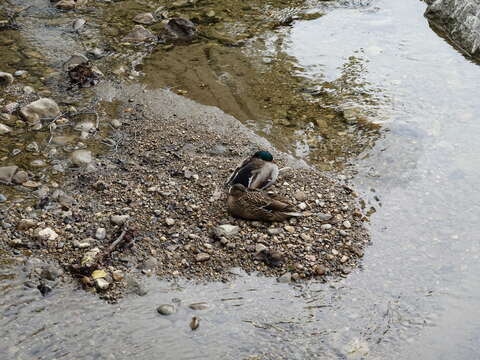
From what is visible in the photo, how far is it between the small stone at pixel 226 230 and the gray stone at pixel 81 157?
1490 millimetres

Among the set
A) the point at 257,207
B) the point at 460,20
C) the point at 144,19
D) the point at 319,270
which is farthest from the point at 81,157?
the point at 460,20

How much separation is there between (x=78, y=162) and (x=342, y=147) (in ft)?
8.48

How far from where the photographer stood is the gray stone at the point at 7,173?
458 cm

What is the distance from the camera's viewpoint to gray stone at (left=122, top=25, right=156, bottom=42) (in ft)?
23.3

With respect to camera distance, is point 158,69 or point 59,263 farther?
point 158,69

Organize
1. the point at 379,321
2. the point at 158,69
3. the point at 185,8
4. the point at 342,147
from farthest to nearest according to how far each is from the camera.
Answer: the point at 185,8 < the point at 158,69 < the point at 342,147 < the point at 379,321

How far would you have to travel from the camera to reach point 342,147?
5430mm

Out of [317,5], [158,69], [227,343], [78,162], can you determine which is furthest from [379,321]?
[317,5]

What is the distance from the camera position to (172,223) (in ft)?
14.1

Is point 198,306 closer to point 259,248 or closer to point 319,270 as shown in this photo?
point 259,248

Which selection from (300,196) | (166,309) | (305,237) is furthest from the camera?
(300,196)

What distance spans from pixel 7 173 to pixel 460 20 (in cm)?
637

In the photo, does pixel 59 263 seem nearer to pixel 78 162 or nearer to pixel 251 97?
pixel 78 162

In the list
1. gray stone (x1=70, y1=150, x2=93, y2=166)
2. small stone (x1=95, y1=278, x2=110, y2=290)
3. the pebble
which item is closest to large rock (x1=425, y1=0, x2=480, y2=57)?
the pebble
